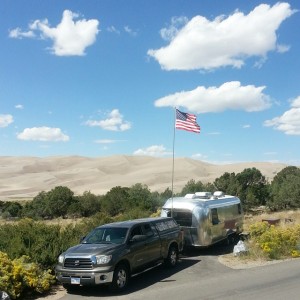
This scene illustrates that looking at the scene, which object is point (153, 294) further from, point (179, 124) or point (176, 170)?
point (176, 170)

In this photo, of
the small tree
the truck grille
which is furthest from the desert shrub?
the small tree

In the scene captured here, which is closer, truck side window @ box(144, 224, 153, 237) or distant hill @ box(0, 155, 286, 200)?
truck side window @ box(144, 224, 153, 237)

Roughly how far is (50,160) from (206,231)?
504 feet

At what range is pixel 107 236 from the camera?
12453 mm

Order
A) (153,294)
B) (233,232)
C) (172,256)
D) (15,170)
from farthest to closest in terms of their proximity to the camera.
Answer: (15,170), (233,232), (172,256), (153,294)

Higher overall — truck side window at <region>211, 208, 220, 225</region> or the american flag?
the american flag

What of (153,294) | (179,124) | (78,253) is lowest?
(153,294)

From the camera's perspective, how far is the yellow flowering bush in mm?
10274

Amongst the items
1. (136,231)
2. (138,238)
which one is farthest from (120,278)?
(136,231)

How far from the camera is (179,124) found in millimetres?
19844

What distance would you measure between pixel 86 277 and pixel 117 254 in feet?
3.21

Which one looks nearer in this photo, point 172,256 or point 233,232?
point 172,256

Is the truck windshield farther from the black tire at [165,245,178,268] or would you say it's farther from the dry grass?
the dry grass

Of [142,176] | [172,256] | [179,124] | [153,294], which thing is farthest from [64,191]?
[142,176]
